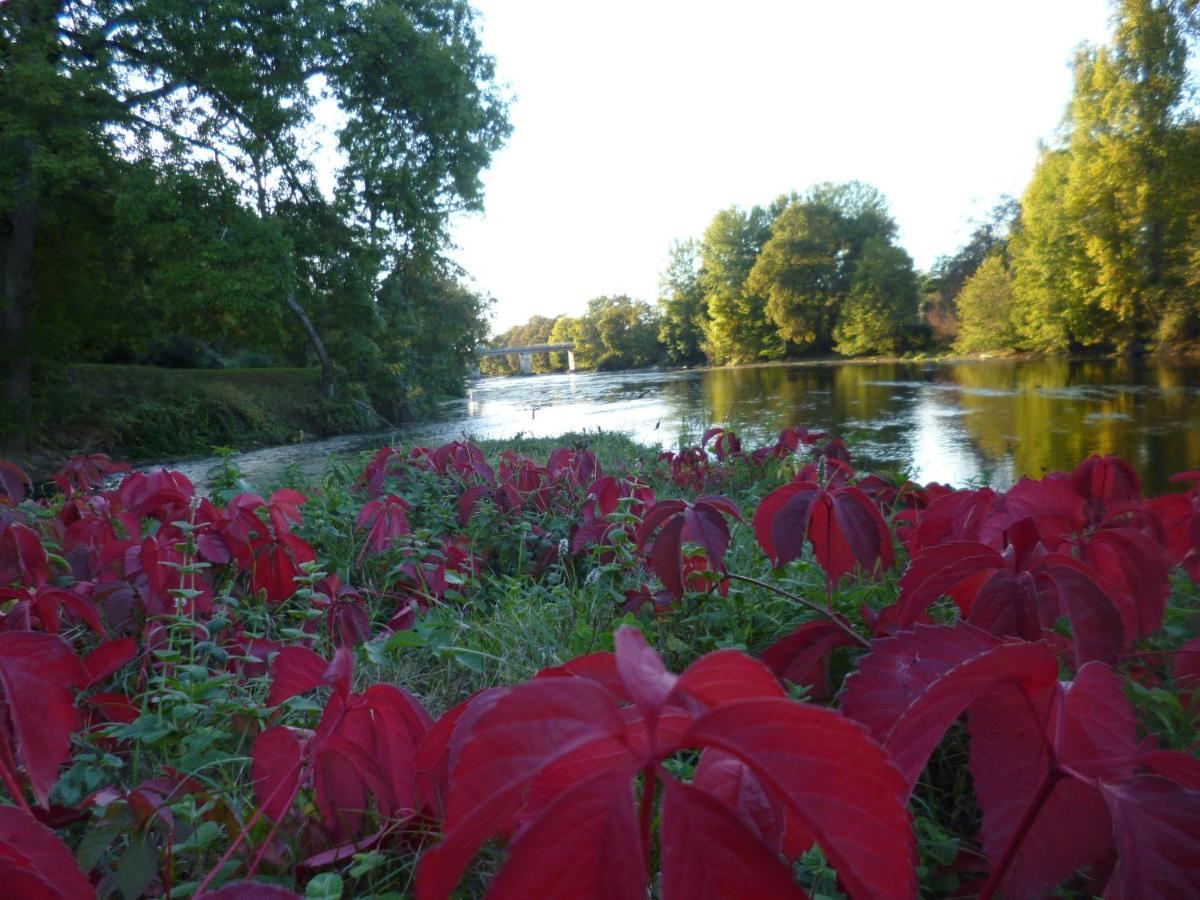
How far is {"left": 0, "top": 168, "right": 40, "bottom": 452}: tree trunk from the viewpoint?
27.0ft

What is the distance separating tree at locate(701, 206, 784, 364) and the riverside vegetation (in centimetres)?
4107

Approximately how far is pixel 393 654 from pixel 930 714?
1136 mm

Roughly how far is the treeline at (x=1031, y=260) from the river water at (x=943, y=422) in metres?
5.52

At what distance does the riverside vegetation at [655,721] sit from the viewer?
0.71 feet

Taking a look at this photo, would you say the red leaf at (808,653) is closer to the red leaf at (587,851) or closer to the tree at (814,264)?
the red leaf at (587,851)

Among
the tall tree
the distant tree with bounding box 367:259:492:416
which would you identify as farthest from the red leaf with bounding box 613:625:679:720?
the tall tree

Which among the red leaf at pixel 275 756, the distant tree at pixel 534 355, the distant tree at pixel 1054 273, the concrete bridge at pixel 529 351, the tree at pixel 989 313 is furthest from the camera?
the distant tree at pixel 534 355

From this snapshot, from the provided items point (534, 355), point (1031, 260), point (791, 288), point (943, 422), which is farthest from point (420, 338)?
point (534, 355)

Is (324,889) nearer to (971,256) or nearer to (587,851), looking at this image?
(587,851)

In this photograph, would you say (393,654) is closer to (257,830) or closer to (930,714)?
(257,830)

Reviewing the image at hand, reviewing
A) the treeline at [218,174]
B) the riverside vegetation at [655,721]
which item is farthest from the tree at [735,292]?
the riverside vegetation at [655,721]

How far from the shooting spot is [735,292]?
44.6 metres

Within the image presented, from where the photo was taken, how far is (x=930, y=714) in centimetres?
31

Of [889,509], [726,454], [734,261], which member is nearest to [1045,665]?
[889,509]
